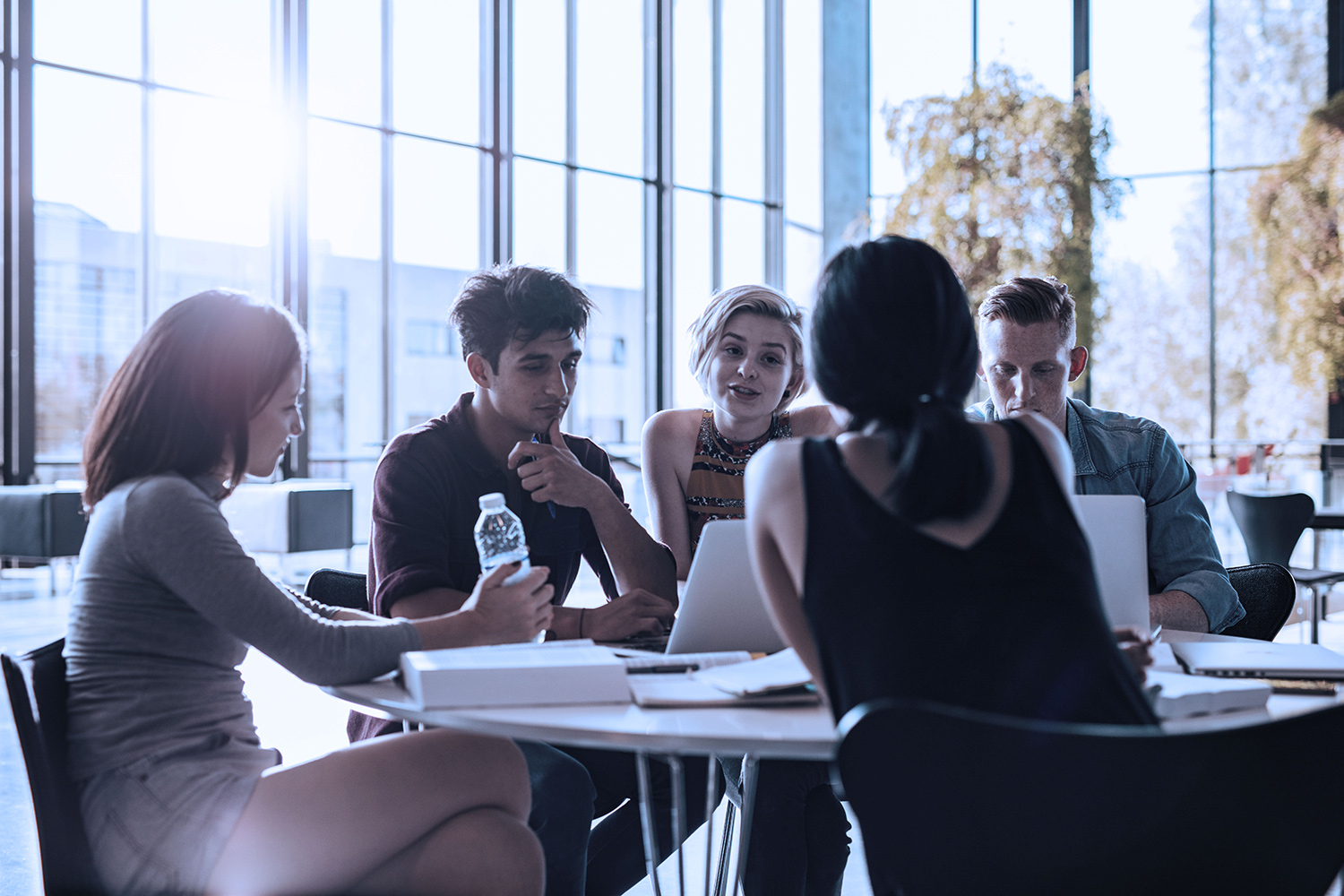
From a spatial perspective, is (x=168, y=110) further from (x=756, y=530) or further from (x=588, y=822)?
(x=756, y=530)

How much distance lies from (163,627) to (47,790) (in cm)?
21

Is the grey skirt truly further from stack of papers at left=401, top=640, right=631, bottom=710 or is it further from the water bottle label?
the water bottle label

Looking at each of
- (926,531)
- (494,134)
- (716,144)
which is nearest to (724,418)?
(926,531)

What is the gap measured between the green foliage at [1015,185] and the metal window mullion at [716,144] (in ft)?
6.58

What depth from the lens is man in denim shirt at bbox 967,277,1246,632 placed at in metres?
2.09

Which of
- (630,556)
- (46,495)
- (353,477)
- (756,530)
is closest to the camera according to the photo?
(756,530)

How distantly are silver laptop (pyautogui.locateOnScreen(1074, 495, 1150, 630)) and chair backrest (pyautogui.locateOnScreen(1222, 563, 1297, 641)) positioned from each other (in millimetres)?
727

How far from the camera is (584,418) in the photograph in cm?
938

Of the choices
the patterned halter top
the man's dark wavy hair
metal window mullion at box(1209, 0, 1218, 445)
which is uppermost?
metal window mullion at box(1209, 0, 1218, 445)

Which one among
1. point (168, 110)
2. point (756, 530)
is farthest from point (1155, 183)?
point (756, 530)

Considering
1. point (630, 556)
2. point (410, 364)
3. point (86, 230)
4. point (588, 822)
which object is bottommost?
point (588, 822)

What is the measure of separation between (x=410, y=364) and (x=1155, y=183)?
6576 millimetres

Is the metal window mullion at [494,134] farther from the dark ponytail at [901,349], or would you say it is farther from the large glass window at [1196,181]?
the dark ponytail at [901,349]

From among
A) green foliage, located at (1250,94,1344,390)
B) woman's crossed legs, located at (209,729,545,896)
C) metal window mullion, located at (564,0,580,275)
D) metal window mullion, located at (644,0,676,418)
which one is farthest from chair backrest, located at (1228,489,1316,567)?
metal window mullion, located at (564,0,580,275)
